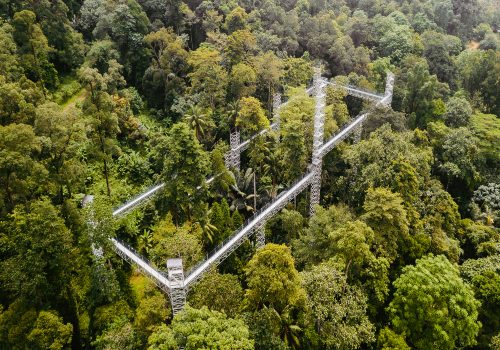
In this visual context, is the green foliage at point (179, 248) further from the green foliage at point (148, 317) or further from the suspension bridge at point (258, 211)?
the green foliage at point (148, 317)

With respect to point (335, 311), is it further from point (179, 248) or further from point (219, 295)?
point (179, 248)

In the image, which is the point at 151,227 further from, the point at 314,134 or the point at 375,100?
the point at 375,100

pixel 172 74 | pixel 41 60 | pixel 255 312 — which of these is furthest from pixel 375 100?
pixel 41 60

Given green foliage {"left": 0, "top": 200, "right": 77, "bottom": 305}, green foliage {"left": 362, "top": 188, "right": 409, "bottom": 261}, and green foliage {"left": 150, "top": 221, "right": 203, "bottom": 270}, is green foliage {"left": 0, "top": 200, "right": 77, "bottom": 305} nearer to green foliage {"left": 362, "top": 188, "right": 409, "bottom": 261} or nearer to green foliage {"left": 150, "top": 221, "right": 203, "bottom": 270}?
green foliage {"left": 150, "top": 221, "right": 203, "bottom": 270}

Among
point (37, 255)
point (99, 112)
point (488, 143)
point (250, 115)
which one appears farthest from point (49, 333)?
point (488, 143)

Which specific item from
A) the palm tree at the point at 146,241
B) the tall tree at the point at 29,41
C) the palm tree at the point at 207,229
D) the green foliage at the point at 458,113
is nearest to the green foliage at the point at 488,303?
the palm tree at the point at 207,229
